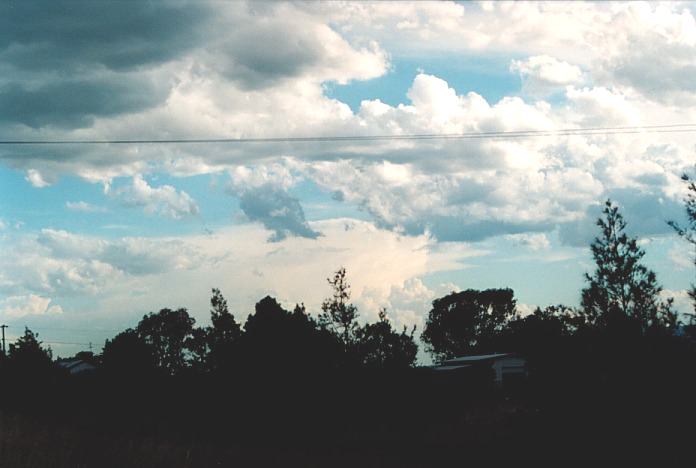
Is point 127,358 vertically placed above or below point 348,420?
above

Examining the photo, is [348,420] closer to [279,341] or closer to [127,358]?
[279,341]

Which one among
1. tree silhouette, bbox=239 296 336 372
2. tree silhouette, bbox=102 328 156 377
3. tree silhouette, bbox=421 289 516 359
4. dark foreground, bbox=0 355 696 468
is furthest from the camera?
tree silhouette, bbox=421 289 516 359

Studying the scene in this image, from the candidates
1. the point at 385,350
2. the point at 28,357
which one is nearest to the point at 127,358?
the point at 28,357

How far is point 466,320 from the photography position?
10488 cm

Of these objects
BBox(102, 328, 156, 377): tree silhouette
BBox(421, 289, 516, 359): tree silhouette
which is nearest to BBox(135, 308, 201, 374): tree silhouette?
BBox(421, 289, 516, 359): tree silhouette

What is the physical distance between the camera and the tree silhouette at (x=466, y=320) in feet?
344

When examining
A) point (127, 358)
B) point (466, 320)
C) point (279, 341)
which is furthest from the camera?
point (466, 320)

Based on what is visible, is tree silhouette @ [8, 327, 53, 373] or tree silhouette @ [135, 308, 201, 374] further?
tree silhouette @ [135, 308, 201, 374]

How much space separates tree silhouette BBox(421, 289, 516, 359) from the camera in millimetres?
104938

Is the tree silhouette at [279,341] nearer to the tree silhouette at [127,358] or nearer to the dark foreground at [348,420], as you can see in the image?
the dark foreground at [348,420]

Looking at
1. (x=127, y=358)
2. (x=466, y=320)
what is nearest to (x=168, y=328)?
(x=466, y=320)

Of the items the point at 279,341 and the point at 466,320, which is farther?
the point at 466,320

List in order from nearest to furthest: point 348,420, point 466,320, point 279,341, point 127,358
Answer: point 279,341, point 348,420, point 127,358, point 466,320

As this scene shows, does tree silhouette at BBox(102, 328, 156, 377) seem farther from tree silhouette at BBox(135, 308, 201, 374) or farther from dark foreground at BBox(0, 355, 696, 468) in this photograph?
tree silhouette at BBox(135, 308, 201, 374)
